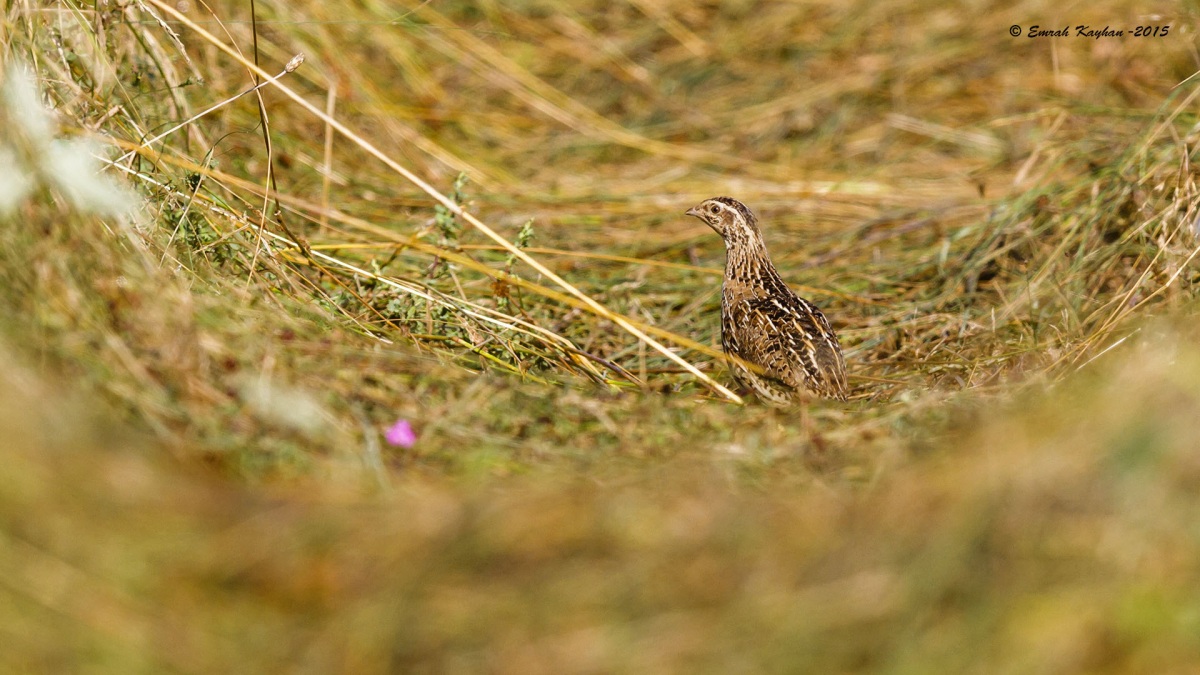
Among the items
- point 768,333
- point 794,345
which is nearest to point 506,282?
point 768,333

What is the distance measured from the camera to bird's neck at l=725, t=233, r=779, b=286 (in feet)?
17.2

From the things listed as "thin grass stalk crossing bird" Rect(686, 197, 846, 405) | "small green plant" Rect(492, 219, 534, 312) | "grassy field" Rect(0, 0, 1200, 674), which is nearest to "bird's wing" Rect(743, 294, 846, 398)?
"thin grass stalk crossing bird" Rect(686, 197, 846, 405)

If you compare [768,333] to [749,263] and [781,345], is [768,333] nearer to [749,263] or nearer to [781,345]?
[781,345]

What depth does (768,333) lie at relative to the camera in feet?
15.8

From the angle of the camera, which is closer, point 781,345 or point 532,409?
point 532,409

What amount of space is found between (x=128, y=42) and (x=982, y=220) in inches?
157

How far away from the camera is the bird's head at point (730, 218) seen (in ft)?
17.7

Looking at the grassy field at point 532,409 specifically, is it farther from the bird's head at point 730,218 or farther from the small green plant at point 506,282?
the bird's head at point 730,218

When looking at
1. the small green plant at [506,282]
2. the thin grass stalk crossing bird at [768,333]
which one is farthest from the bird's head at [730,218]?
the small green plant at [506,282]

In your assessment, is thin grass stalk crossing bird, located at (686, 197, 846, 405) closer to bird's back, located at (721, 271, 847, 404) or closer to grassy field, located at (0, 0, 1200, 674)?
bird's back, located at (721, 271, 847, 404)

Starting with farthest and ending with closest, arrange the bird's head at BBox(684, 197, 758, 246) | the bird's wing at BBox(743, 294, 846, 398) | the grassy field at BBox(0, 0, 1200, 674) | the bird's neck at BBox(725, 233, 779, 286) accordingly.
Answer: the bird's head at BBox(684, 197, 758, 246) < the bird's neck at BBox(725, 233, 779, 286) < the bird's wing at BBox(743, 294, 846, 398) < the grassy field at BBox(0, 0, 1200, 674)

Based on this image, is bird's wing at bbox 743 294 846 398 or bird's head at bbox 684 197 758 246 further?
bird's head at bbox 684 197 758 246

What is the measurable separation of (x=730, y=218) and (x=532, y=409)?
6.24ft

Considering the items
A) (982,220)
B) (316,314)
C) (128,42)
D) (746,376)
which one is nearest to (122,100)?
(128,42)
